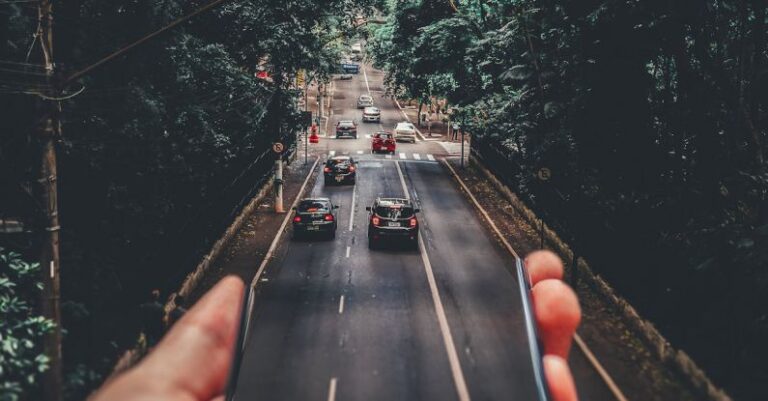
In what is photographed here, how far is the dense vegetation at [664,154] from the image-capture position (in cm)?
1338

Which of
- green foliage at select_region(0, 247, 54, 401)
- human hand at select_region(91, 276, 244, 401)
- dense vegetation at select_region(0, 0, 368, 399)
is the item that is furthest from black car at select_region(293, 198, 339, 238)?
human hand at select_region(91, 276, 244, 401)

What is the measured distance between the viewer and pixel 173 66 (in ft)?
65.7

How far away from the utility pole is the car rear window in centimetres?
1820

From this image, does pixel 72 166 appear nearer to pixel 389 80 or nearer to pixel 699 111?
pixel 699 111

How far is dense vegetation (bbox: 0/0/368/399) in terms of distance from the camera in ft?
42.7

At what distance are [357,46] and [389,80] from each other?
73322mm

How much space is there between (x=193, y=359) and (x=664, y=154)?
22.4 m

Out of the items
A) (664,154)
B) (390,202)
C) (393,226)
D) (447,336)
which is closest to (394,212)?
(393,226)

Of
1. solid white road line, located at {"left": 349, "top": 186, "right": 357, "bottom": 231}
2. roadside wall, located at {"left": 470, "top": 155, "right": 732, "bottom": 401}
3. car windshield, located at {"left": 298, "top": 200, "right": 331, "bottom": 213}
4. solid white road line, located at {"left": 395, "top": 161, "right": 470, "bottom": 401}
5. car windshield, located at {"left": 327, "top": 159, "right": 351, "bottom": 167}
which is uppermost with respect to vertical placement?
car windshield, located at {"left": 327, "top": 159, "right": 351, "bottom": 167}

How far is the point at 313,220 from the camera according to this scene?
26891mm

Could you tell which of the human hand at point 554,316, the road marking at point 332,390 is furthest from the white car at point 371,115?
the human hand at point 554,316

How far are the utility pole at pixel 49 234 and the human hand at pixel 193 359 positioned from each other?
668cm

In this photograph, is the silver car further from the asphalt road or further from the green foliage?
the green foliage

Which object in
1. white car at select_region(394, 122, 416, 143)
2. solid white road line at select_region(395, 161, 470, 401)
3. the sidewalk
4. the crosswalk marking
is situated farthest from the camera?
the sidewalk
